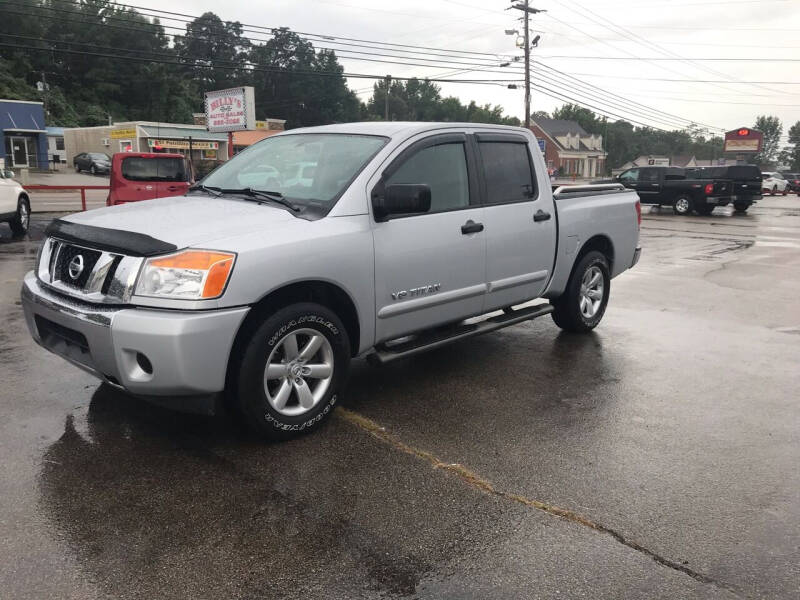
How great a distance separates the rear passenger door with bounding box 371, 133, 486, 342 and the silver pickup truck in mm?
12

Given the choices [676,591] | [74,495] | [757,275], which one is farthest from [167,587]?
[757,275]

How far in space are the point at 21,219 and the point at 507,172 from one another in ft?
42.0

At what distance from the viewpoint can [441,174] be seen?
4922 mm

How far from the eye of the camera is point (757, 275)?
10742mm

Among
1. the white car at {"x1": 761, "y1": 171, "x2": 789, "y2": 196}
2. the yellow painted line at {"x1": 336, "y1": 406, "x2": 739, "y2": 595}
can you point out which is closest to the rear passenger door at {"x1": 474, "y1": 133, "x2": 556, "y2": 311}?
the yellow painted line at {"x1": 336, "y1": 406, "x2": 739, "y2": 595}

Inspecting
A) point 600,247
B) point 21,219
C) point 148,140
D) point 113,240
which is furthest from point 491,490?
point 148,140

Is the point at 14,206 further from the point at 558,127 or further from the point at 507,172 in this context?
the point at 558,127

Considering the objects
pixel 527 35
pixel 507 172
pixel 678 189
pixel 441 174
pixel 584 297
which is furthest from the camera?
pixel 527 35

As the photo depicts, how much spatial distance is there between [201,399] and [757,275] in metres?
9.90

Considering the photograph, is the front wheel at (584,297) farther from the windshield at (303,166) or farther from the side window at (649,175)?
the side window at (649,175)

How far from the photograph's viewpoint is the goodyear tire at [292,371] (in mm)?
3719

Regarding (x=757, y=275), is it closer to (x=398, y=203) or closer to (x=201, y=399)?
(x=398, y=203)

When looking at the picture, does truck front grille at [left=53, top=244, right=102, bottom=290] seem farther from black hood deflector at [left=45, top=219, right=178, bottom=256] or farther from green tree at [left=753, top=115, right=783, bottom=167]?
green tree at [left=753, top=115, right=783, bottom=167]

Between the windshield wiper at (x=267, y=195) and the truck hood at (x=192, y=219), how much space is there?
0.07 meters
